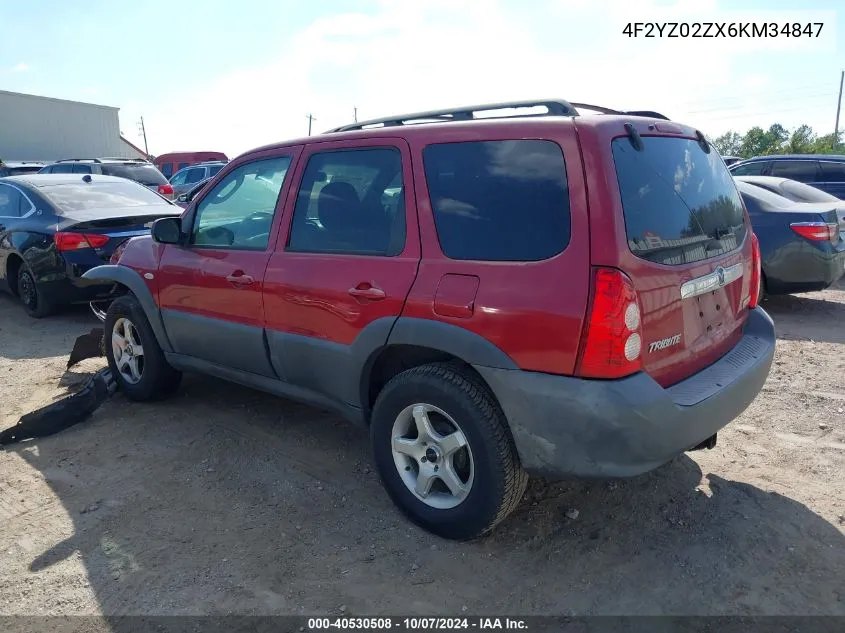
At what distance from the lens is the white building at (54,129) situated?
2939 cm

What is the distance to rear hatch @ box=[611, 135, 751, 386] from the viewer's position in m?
2.59

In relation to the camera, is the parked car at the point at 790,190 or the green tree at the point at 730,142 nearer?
the parked car at the point at 790,190

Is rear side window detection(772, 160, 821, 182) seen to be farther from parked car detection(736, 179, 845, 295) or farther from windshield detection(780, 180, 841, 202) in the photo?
parked car detection(736, 179, 845, 295)

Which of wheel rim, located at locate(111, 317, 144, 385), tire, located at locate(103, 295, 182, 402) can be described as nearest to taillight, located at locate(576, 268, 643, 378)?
tire, located at locate(103, 295, 182, 402)

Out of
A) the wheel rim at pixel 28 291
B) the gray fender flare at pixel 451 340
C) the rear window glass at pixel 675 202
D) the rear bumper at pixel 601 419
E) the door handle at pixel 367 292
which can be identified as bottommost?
the wheel rim at pixel 28 291

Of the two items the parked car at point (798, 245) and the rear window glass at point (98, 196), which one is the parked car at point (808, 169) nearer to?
the parked car at point (798, 245)

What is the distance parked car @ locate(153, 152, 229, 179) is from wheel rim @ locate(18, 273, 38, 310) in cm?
1468

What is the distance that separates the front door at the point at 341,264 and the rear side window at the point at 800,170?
33.1 feet

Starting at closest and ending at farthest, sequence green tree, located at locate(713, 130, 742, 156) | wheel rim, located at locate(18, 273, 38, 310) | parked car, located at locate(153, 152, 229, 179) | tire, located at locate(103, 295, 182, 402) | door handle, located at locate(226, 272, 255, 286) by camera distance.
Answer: door handle, located at locate(226, 272, 255, 286), tire, located at locate(103, 295, 182, 402), wheel rim, located at locate(18, 273, 38, 310), parked car, located at locate(153, 152, 229, 179), green tree, located at locate(713, 130, 742, 156)

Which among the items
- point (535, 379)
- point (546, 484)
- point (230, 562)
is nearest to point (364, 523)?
point (230, 562)

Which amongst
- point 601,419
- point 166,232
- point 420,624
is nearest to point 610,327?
point 601,419

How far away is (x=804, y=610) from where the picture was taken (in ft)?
8.30

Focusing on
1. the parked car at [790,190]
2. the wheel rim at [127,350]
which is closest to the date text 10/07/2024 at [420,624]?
the wheel rim at [127,350]

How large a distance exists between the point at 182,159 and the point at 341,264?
21.4m
